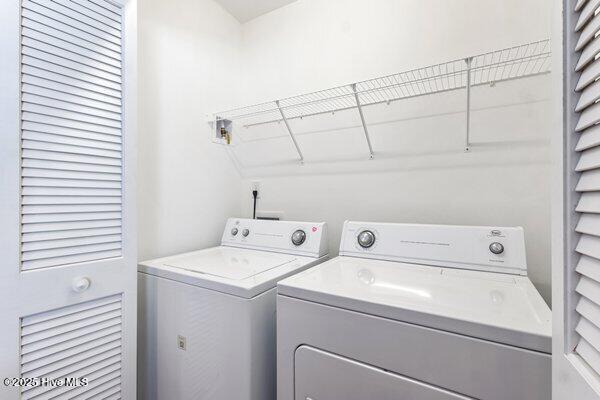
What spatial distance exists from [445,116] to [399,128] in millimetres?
255

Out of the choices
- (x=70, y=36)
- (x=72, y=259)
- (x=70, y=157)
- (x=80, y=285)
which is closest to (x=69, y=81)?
(x=70, y=36)

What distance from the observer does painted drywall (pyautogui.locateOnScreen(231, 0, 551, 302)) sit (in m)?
1.39

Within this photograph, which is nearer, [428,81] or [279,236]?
[428,81]

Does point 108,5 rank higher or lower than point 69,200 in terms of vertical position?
higher

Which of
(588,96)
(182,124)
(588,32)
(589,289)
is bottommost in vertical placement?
(589,289)

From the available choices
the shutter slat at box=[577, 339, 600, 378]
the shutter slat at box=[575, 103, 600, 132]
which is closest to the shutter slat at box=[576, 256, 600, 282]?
the shutter slat at box=[577, 339, 600, 378]

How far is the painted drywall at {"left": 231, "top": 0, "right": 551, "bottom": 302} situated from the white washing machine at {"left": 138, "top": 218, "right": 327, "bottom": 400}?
1.63ft

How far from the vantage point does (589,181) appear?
1.50 ft

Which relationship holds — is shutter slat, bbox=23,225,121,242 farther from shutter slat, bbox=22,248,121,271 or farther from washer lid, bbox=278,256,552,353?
washer lid, bbox=278,256,552,353

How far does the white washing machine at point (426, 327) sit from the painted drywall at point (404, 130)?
0.32 m

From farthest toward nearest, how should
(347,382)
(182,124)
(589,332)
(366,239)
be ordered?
(182,124)
(366,239)
(347,382)
(589,332)

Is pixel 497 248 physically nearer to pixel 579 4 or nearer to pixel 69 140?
pixel 579 4

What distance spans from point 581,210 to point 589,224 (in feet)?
0.09

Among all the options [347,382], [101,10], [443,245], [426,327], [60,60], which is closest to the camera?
[426,327]
